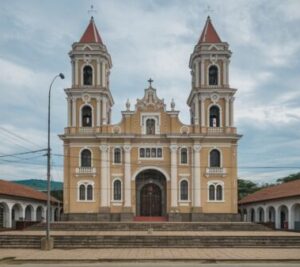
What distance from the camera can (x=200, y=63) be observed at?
49406 mm

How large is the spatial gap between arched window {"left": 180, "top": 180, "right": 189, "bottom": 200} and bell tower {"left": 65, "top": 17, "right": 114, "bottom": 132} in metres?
9.03

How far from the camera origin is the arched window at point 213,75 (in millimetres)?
49531

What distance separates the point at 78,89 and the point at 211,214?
16548 millimetres

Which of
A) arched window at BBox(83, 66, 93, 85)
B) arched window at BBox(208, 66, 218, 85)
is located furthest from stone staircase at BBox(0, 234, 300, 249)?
arched window at BBox(83, 66, 93, 85)

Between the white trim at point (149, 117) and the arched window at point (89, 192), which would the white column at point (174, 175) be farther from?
the arched window at point (89, 192)

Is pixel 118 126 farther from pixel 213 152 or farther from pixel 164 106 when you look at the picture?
pixel 213 152

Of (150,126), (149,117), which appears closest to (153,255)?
(150,126)

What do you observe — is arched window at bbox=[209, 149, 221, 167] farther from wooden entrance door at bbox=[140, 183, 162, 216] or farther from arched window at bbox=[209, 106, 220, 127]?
wooden entrance door at bbox=[140, 183, 162, 216]

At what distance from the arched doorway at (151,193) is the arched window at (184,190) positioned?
172 cm

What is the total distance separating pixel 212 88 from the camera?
4869cm

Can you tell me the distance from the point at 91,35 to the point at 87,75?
4.00 metres

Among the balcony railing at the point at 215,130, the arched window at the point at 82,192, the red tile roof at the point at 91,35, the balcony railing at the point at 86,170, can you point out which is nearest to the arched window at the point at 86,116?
the balcony railing at the point at 86,170

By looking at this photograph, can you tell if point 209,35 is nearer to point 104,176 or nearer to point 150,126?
point 150,126

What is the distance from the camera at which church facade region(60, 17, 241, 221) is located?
47.2 meters
